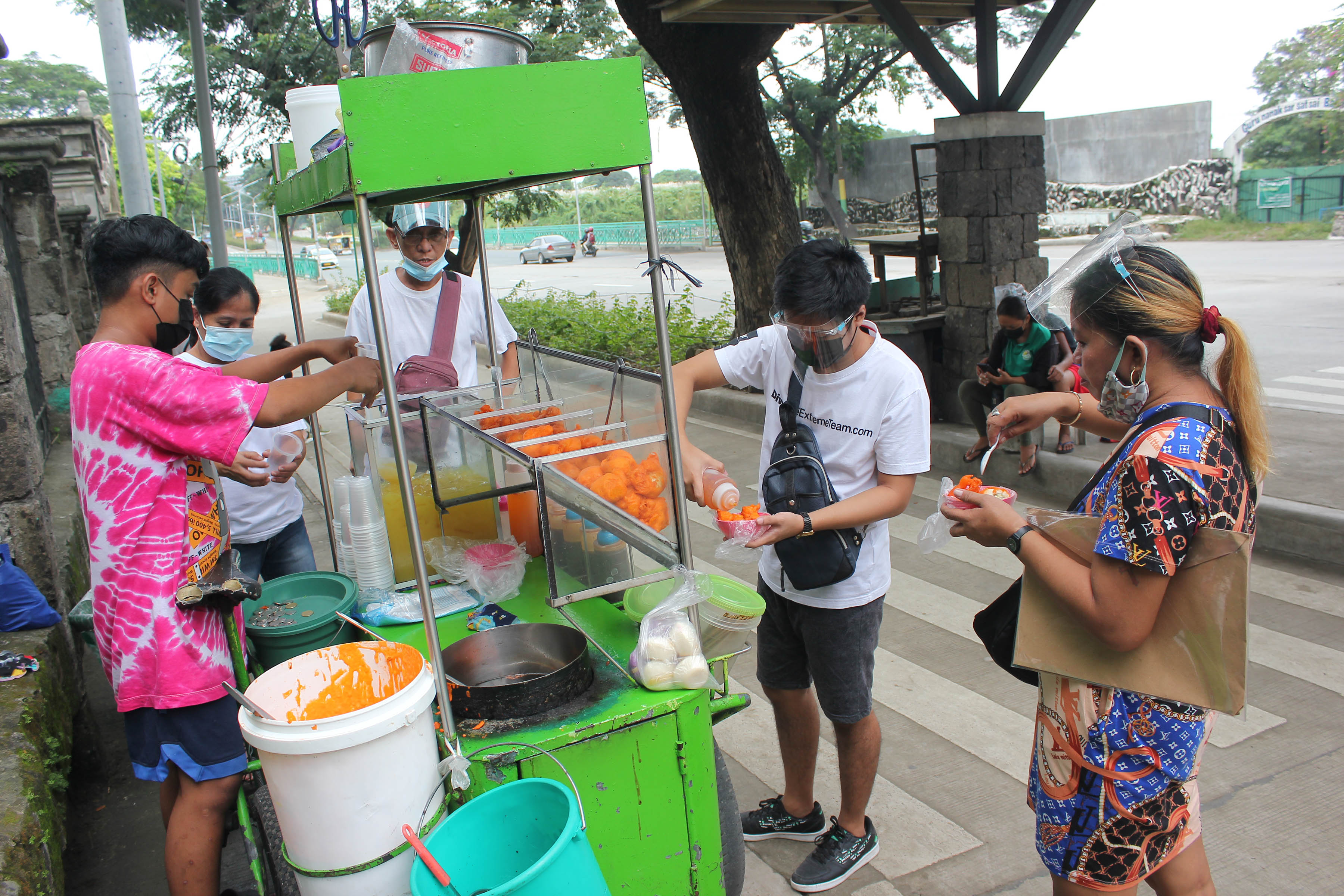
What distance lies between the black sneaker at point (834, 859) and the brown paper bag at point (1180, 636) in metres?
1.25

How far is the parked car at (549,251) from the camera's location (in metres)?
33.0

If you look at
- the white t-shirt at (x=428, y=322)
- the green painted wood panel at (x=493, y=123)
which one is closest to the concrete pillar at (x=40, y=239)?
the white t-shirt at (x=428, y=322)

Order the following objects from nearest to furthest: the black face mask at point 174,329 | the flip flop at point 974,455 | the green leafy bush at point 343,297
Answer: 1. the black face mask at point 174,329
2. the flip flop at point 974,455
3. the green leafy bush at point 343,297

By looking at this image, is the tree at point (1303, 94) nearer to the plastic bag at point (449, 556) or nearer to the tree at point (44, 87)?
the plastic bag at point (449, 556)

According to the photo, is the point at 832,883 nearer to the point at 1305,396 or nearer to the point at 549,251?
the point at 1305,396

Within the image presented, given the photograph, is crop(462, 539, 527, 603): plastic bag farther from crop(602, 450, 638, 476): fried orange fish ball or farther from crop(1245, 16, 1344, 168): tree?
crop(1245, 16, 1344, 168): tree

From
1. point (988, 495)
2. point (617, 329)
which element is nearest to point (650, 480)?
point (988, 495)

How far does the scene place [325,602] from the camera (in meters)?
2.78

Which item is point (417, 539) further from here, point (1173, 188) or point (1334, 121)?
point (1334, 121)

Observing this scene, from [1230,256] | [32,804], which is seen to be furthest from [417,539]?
[1230,256]

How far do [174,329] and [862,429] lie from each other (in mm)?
1956

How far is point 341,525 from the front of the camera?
322 cm

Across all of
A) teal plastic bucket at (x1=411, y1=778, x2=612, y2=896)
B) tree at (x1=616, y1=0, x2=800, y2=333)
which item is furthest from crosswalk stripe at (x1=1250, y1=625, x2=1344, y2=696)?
tree at (x1=616, y1=0, x2=800, y2=333)

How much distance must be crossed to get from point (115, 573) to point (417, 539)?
2.76 feet
